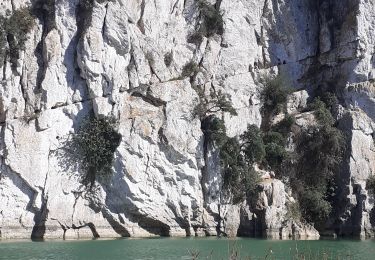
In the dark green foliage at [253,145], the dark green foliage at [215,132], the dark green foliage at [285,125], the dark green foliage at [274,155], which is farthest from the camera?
the dark green foliage at [285,125]

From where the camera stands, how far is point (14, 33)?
3591cm

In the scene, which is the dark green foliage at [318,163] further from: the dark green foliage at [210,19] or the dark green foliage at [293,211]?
the dark green foliage at [210,19]

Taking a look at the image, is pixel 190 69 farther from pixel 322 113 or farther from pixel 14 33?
pixel 14 33

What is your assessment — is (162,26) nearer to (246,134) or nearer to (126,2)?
(126,2)

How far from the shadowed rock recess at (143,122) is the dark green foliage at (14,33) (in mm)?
138

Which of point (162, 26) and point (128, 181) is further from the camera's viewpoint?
point (162, 26)

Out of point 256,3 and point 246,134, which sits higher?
point 256,3

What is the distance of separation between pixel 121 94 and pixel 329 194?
16650 mm

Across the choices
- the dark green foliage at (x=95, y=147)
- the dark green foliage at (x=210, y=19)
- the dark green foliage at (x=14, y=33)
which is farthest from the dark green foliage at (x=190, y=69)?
the dark green foliage at (x=14, y=33)

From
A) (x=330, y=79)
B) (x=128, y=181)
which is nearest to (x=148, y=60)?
(x=128, y=181)

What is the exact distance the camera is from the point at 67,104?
36.2m

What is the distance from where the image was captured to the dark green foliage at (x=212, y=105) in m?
38.2

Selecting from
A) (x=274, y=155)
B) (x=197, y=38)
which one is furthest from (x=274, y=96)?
(x=197, y=38)

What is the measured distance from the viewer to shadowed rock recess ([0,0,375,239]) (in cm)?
3409
